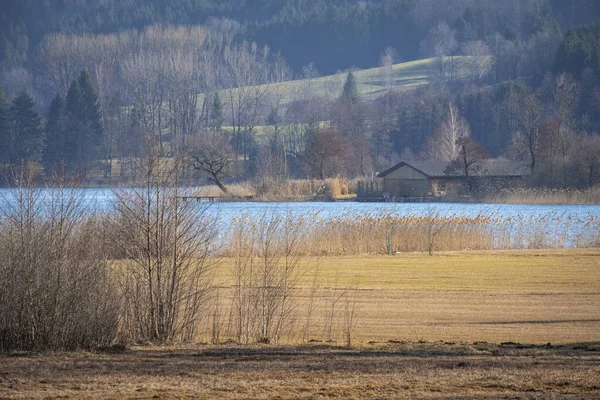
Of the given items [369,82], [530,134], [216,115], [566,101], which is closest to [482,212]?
[530,134]

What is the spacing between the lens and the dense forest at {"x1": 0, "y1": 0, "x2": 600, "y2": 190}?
93.8 m

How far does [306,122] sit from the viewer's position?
127 meters

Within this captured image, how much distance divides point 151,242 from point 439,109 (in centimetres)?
10483

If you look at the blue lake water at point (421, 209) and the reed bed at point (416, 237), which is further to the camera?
the blue lake water at point (421, 209)

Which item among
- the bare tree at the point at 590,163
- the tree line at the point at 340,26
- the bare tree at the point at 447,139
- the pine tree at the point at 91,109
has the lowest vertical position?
the bare tree at the point at 590,163

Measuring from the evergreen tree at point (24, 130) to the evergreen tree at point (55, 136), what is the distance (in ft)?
2.94

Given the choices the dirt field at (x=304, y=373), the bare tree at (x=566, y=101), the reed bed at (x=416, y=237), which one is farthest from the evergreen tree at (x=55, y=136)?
the dirt field at (x=304, y=373)

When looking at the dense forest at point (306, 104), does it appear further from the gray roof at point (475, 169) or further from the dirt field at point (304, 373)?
the dirt field at point (304, 373)

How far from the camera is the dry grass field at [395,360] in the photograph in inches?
453

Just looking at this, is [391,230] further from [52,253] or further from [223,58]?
[223,58]

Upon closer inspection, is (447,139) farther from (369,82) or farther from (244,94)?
(369,82)

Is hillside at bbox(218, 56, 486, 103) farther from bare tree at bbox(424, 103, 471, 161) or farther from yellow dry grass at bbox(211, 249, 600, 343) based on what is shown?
yellow dry grass at bbox(211, 249, 600, 343)

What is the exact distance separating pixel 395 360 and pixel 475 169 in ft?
232

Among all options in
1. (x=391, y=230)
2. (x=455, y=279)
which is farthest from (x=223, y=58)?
(x=455, y=279)
